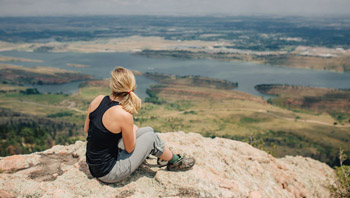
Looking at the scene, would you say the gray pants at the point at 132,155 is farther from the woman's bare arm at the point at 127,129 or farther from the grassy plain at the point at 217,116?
the grassy plain at the point at 217,116

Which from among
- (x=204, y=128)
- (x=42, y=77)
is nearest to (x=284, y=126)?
(x=204, y=128)

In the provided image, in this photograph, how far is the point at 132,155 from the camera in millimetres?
6488

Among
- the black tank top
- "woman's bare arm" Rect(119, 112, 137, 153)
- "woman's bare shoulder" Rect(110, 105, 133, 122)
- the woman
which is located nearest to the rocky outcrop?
the woman

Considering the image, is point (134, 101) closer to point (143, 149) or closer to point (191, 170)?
point (143, 149)

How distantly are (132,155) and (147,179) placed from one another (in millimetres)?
1128

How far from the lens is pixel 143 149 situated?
21.4ft

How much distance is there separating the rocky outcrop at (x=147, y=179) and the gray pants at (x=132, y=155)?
1.45 ft

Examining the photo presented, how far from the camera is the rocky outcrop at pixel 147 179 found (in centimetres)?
657

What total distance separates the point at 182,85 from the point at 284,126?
58543 millimetres

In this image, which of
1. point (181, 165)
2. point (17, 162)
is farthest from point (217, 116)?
point (17, 162)

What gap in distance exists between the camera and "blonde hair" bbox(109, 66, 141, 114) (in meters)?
5.62

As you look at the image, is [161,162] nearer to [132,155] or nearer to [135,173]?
[135,173]

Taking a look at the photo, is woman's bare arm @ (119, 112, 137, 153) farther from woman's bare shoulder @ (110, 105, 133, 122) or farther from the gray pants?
the gray pants

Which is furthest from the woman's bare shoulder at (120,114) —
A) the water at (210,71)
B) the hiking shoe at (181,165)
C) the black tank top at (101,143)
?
the water at (210,71)
